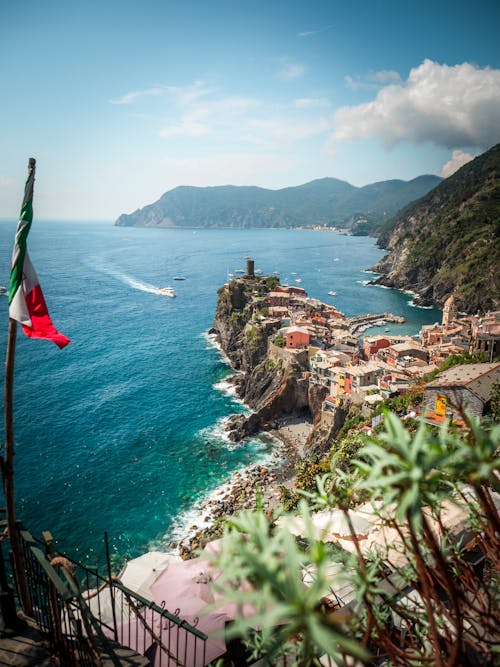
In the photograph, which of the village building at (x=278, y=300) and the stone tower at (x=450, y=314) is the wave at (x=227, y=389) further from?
the stone tower at (x=450, y=314)

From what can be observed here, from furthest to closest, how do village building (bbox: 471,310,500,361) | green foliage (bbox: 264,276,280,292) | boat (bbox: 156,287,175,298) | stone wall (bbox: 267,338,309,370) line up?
boat (bbox: 156,287,175,298), green foliage (bbox: 264,276,280,292), stone wall (bbox: 267,338,309,370), village building (bbox: 471,310,500,361)

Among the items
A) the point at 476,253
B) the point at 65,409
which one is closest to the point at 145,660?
the point at 65,409

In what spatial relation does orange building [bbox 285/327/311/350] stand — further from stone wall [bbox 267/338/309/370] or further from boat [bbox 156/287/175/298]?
boat [bbox 156/287/175/298]

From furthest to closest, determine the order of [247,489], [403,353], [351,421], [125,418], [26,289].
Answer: [403,353], [125,418], [351,421], [247,489], [26,289]

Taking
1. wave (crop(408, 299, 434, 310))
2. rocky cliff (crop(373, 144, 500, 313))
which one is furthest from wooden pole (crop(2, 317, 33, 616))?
wave (crop(408, 299, 434, 310))

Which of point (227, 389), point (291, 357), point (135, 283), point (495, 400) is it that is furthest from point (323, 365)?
point (135, 283)

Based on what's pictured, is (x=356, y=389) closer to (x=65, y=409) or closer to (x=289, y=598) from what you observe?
(x=65, y=409)

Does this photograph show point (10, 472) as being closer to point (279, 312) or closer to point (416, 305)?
point (279, 312)
